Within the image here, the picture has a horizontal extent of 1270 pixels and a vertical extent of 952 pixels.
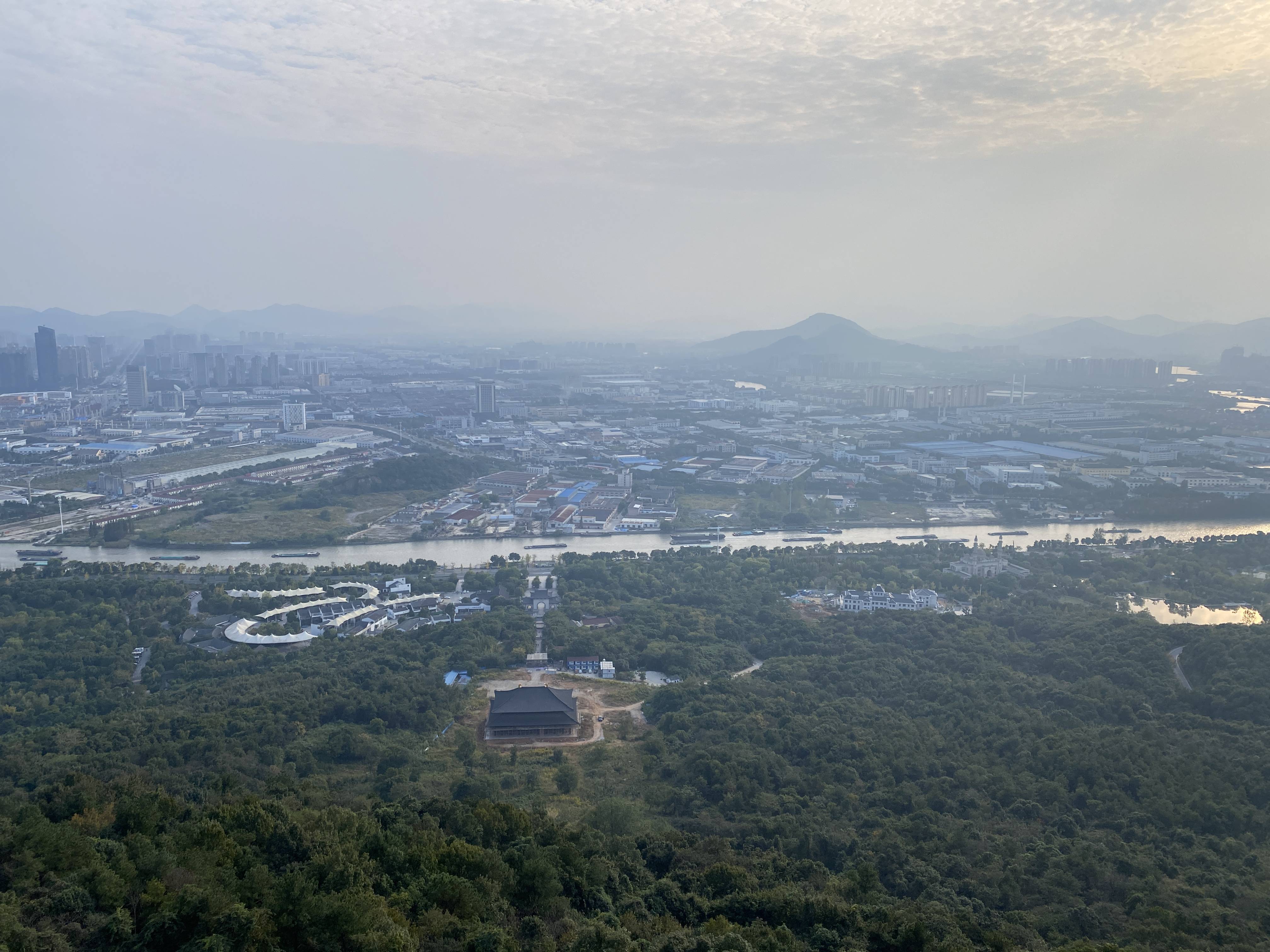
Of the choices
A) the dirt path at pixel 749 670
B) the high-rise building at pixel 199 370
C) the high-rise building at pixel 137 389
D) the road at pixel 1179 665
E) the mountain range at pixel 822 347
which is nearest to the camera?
the road at pixel 1179 665

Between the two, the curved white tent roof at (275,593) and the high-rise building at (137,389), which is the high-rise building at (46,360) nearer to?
the high-rise building at (137,389)

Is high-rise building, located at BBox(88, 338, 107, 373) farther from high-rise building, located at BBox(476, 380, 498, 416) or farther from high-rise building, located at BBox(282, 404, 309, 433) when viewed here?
high-rise building, located at BBox(476, 380, 498, 416)

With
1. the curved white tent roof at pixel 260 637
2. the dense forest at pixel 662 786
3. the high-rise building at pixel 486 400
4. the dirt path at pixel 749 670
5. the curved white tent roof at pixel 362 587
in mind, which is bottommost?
the dirt path at pixel 749 670

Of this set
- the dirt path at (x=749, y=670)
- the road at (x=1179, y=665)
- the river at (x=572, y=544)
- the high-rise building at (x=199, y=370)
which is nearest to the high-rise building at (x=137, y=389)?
the high-rise building at (x=199, y=370)

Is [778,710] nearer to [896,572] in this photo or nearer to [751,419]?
[896,572]

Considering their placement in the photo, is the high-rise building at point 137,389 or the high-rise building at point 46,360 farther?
the high-rise building at point 46,360

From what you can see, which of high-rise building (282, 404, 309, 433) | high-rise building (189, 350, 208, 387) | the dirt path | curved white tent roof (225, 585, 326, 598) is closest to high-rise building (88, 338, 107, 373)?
high-rise building (189, 350, 208, 387)

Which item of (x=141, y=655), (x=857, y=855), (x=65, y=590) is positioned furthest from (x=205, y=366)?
(x=857, y=855)

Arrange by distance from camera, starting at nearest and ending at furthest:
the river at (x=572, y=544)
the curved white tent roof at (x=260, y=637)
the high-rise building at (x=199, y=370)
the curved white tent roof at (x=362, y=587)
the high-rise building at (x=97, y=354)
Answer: the curved white tent roof at (x=260, y=637)
the curved white tent roof at (x=362, y=587)
the river at (x=572, y=544)
the high-rise building at (x=199, y=370)
the high-rise building at (x=97, y=354)
